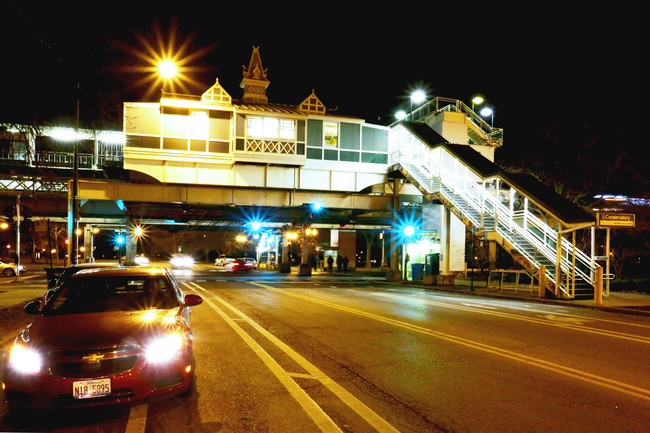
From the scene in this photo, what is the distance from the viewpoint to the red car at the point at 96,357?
4719 mm

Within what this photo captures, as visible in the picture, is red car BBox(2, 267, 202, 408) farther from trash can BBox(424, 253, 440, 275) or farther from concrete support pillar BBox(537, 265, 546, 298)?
trash can BBox(424, 253, 440, 275)

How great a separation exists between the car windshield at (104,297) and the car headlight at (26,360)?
940 millimetres

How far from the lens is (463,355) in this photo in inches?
326

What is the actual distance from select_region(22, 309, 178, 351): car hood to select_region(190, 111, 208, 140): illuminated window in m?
28.0

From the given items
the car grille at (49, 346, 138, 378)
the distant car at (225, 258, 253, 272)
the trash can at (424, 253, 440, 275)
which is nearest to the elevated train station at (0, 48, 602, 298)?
the trash can at (424, 253, 440, 275)

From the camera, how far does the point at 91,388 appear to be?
4.75 meters

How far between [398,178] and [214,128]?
13789 mm

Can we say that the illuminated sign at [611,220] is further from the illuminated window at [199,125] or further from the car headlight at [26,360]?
the illuminated window at [199,125]

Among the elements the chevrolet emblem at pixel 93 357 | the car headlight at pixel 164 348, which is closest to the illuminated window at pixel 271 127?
the car headlight at pixel 164 348

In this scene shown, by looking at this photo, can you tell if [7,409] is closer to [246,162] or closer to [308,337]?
[308,337]

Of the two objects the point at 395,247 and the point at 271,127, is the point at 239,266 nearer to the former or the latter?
the point at 271,127

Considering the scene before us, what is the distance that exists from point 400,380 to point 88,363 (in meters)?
4.00

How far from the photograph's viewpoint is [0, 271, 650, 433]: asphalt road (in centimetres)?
503

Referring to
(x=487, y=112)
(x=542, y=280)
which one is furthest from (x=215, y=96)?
(x=542, y=280)
